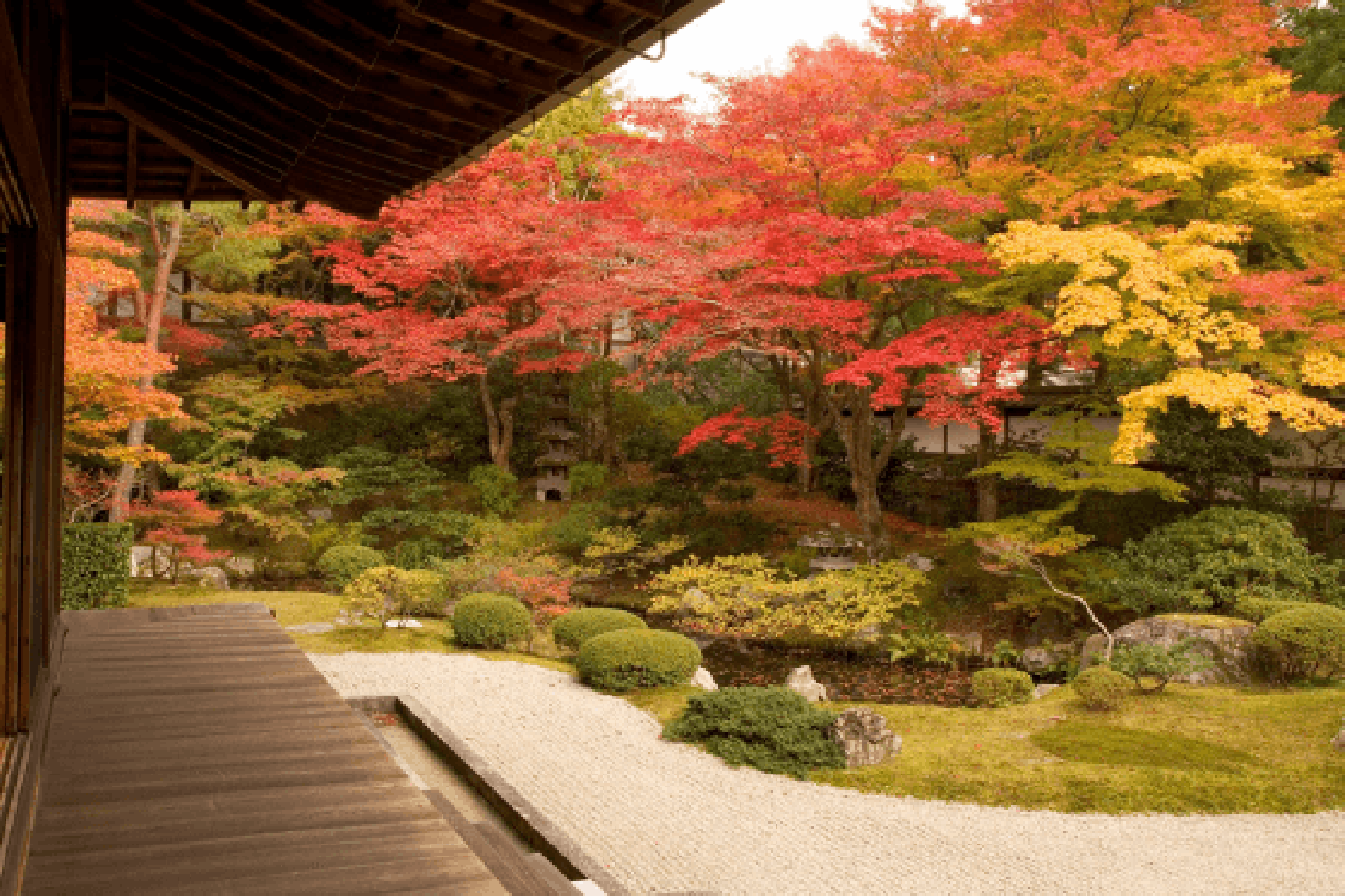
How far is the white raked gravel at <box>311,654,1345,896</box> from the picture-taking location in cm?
567

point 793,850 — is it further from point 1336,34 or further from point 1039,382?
point 1336,34

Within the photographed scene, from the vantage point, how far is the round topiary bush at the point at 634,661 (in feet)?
32.4

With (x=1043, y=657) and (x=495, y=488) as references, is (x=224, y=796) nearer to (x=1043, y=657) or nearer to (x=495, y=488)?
(x=1043, y=657)

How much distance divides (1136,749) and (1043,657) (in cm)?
379

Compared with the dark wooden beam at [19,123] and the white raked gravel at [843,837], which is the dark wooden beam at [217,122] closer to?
the dark wooden beam at [19,123]

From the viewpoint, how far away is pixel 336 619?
12.3m

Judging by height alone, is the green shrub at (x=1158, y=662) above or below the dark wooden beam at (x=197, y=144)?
below

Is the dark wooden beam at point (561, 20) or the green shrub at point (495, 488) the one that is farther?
the green shrub at point (495, 488)

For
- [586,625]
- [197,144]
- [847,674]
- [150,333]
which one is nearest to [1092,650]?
[847,674]

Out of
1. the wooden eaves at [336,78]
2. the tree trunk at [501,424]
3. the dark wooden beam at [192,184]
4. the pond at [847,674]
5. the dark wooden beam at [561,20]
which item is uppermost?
the dark wooden beam at [192,184]

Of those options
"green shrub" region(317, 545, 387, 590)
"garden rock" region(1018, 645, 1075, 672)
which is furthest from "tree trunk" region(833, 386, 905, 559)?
"green shrub" region(317, 545, 387, 590)

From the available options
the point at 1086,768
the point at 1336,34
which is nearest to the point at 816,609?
the point at 1086,768

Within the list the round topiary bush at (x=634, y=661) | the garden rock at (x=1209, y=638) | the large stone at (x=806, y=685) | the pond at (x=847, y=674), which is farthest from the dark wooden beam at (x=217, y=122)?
the garden rock at (x=1209, y=638)

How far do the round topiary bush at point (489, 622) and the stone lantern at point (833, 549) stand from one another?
423 cm
